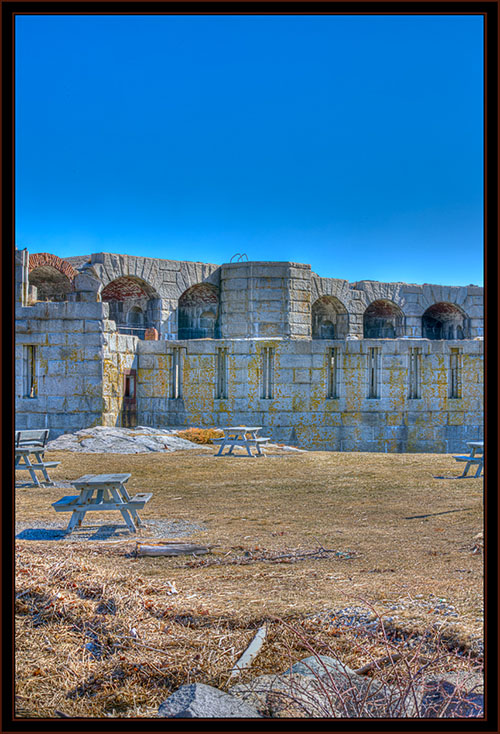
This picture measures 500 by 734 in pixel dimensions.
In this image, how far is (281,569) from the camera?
19.1ft

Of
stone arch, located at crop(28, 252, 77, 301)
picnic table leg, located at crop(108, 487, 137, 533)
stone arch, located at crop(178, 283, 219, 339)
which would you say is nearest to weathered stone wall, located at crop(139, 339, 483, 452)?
stone arch, located at crop(28, 252, 77, 301)

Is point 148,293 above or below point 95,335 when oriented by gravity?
above

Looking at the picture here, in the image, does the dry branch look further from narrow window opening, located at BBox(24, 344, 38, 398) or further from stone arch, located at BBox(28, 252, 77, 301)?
stone arch, located at BBox(28, 252, 77, 301)

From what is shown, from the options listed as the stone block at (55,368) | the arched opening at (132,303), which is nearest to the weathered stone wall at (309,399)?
the stone block at (55,368)

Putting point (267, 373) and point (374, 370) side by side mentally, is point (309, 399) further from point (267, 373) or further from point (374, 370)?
point (374, 370)

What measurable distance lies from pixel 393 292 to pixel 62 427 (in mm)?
19472

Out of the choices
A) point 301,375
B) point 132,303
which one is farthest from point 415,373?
point 132,303

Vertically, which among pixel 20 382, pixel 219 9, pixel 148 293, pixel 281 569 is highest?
pixel 148 293

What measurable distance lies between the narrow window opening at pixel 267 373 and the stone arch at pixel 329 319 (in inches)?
460

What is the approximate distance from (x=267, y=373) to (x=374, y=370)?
3.26 meters

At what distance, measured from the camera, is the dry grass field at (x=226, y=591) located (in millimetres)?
3768

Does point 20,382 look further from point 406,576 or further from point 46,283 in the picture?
point 406,576

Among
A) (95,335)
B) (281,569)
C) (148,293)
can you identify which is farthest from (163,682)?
(148,293)

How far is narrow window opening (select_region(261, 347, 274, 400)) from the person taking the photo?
19.5 metres
